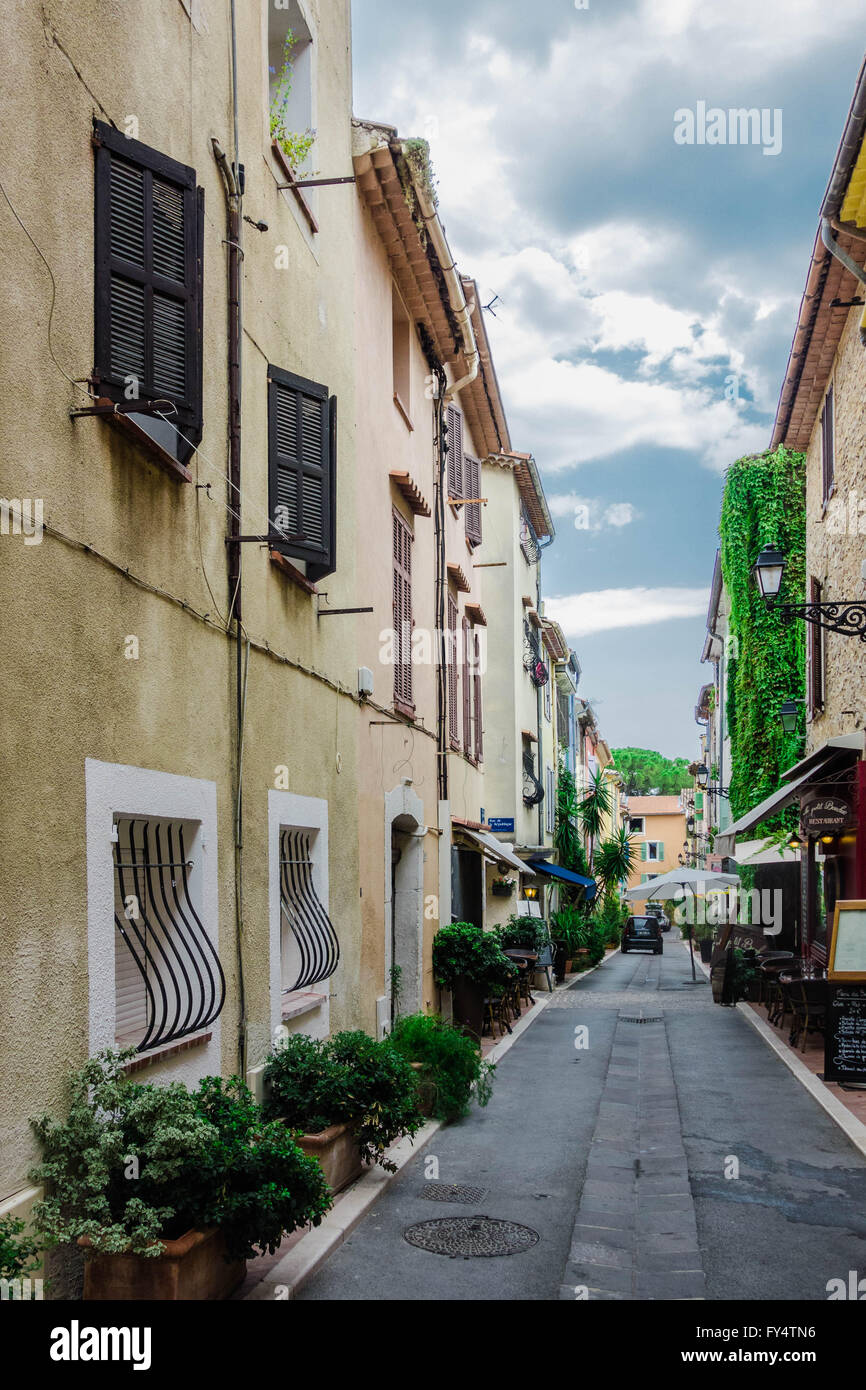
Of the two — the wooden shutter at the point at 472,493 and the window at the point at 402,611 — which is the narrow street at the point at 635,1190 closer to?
the window at the point at 402,611

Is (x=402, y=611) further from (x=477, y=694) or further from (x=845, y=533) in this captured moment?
(x=477, y=694)

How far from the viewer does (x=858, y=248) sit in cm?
1248

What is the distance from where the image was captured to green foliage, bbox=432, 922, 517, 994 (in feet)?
46.9

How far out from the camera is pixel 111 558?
543 cm

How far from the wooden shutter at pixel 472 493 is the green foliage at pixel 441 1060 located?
35.3ft

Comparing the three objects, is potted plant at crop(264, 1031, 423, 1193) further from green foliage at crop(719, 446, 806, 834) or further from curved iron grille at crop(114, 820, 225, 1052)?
green foliage at crop(719, 446, 806, 834)

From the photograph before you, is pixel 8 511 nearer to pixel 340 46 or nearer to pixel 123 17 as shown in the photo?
pixel 123 17

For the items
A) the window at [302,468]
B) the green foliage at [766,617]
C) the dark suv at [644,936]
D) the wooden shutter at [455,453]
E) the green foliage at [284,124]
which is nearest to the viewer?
the window at [302,468]

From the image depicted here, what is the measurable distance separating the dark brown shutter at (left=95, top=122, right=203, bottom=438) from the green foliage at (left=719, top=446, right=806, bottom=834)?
1698 cm

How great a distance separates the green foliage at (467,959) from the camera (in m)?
14.3

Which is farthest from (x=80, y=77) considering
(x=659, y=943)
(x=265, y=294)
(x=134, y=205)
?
(x=659, y=943)

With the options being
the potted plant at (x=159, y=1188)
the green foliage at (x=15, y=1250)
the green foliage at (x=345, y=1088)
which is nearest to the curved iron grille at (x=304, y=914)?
the green foliage at (x=345, y=1088)

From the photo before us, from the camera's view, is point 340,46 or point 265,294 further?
point 340,46
